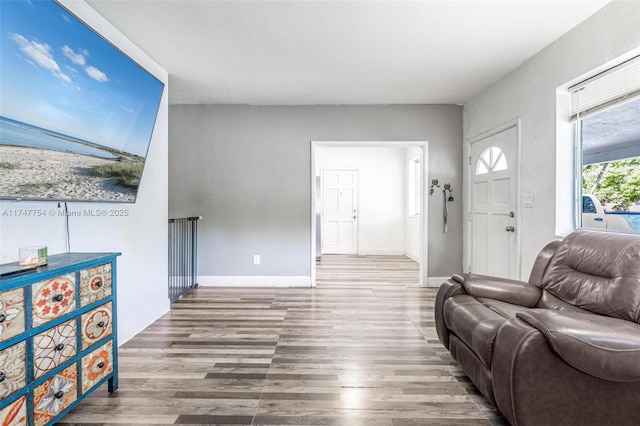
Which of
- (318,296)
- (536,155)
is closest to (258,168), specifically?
(318,296)

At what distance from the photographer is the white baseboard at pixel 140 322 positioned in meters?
2.70

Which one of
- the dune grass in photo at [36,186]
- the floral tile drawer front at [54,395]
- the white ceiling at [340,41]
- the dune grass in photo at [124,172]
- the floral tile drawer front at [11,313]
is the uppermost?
the white ceiling at [340,41]

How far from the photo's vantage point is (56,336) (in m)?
1.57

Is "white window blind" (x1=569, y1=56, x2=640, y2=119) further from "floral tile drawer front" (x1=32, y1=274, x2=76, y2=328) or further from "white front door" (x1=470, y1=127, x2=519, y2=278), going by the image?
"floral tile drawer front" (x1=32, y1=274, x2=76, y2=328)

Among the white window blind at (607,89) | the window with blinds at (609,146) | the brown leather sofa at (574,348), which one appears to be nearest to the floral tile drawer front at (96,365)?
the brown leather sofa at (574,348)

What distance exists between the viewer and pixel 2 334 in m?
1.32

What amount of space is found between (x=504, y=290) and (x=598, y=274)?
1.70 ft

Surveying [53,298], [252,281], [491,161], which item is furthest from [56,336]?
[491,161]

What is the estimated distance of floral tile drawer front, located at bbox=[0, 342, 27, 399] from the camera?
1.32 m

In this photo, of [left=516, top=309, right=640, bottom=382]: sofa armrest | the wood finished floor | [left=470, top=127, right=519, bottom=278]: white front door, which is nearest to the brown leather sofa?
[left=516, top=309, right=640, bottom=382]: sofa armrest

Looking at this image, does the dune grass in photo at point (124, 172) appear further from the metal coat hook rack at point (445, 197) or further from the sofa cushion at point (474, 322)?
the metal coat hook rack at point (445, 197)

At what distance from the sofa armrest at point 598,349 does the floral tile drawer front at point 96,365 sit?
2.17m

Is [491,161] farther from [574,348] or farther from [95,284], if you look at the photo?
[95,284]

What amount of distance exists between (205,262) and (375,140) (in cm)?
280
